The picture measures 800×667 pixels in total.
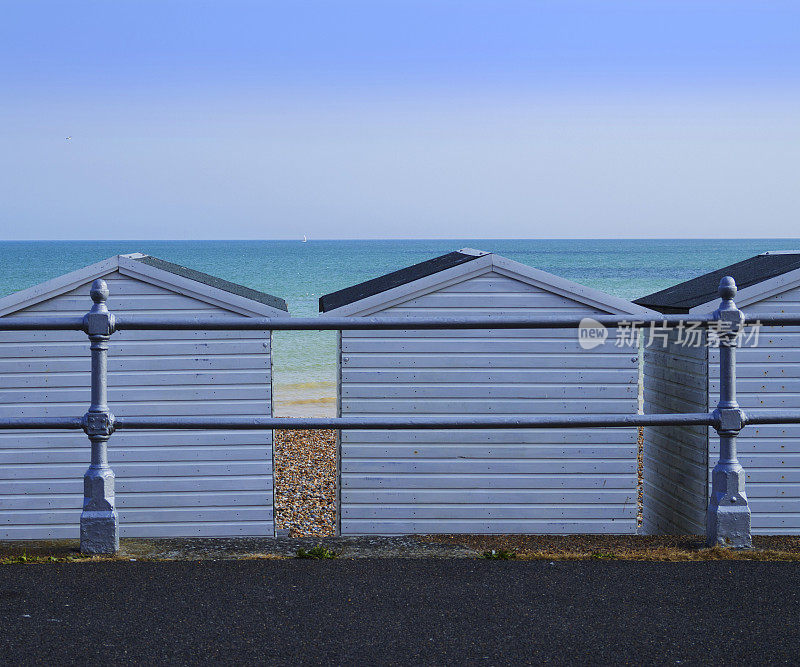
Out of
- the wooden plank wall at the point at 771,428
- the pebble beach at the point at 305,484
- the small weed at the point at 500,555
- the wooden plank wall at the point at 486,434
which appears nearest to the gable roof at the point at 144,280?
the wooden plank wall at the point at 486,434

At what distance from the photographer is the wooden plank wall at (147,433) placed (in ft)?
21.4

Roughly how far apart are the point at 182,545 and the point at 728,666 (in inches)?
92.0

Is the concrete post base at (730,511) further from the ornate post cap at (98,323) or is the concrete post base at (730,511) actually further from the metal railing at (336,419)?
the ornate post cap at (98,323)

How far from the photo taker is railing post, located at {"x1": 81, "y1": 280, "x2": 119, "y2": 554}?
12.8 ft

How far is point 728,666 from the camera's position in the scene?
2820mm

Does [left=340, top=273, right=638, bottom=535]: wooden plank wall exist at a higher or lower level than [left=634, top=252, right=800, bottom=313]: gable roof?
lower

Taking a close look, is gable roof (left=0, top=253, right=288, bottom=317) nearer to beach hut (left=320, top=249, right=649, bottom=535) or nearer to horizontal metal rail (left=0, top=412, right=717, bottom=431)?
beach hut (left=320, top=249, right=649, bottom=535)

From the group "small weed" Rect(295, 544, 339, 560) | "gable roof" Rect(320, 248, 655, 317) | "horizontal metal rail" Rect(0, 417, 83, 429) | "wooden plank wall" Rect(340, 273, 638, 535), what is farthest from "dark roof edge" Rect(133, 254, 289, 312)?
"small weed" Rect(295, 544, 339, 560)

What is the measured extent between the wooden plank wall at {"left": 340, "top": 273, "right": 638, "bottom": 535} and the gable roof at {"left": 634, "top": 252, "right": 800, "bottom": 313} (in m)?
0.72

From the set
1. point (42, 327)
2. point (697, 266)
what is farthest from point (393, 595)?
point (697, 266)

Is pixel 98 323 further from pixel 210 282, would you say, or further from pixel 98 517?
pixel 210 282

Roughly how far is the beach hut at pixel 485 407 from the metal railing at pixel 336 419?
235 centimetres

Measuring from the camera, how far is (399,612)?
3.25m

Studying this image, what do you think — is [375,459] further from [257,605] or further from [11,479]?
[257,605]
